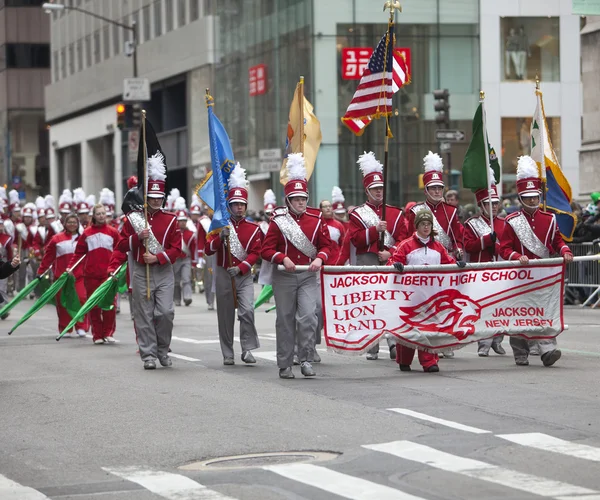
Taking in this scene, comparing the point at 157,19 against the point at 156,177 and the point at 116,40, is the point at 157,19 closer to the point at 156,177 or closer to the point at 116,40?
the point at 116,40

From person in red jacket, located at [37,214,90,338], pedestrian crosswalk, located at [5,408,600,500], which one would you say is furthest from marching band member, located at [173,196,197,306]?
pedestrian crosswalk, located at [5,408,600,500]

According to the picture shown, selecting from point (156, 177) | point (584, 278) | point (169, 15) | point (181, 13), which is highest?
point (169, 15)

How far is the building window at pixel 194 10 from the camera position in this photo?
55.4m

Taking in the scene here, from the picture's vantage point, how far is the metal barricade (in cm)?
2383

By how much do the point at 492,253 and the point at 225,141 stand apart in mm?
3176

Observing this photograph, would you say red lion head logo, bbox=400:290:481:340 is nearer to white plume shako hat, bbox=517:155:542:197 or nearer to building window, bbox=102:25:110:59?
white plume shako hat, bbox=517:155:542:197

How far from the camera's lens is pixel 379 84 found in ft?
51.3

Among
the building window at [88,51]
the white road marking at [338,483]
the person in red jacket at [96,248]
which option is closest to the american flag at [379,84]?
the person in red jacket at [96,248]

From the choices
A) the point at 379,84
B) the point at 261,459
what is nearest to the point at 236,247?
the point at 379,84

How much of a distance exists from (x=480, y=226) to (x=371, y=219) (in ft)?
4.24

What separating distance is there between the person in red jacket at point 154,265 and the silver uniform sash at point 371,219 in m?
2.00

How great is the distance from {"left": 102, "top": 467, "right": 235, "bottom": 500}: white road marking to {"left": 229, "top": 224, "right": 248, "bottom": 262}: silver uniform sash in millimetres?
6606

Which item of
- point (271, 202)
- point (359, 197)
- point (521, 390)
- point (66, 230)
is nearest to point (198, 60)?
point (359, 197)

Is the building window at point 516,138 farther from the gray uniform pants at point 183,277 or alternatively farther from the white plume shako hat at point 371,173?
the white plume shako hat at point 371,173
